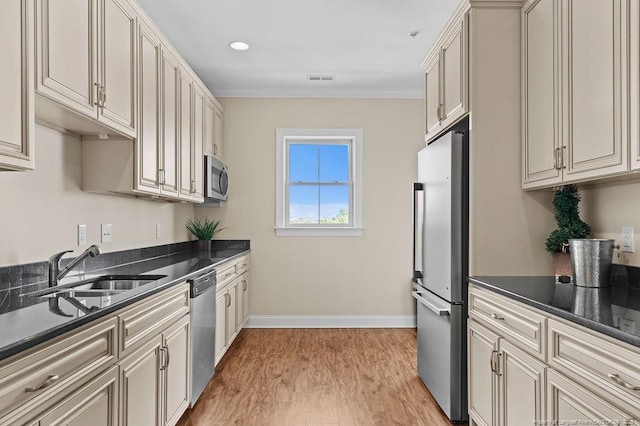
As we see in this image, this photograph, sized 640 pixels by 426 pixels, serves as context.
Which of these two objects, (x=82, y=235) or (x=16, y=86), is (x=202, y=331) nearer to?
(x=82, y=235)

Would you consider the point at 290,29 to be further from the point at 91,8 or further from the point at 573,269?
the point at 573,269

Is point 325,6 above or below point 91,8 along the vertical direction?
above

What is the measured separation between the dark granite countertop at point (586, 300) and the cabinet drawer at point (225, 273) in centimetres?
189

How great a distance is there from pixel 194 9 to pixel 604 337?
10.0 ft

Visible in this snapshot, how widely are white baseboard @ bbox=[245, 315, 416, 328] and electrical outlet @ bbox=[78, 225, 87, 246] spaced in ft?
→ 8.42

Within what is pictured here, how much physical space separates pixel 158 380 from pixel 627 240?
2.43 meters

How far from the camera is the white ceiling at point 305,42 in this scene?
116 inches

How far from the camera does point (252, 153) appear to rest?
4738 mm

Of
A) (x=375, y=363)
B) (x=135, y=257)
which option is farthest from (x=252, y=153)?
(x=375, y=363)

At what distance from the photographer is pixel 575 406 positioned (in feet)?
4.70

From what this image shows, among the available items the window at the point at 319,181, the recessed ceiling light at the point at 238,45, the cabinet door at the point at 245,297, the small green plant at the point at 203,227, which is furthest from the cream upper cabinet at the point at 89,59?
the window at the point at 319,181

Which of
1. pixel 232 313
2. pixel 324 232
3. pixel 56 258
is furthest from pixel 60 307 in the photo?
pixel 324 232

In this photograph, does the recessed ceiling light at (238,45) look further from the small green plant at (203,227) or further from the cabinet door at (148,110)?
the small green plant at (203,227)

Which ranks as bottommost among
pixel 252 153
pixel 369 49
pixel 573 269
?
pixel 573 269
